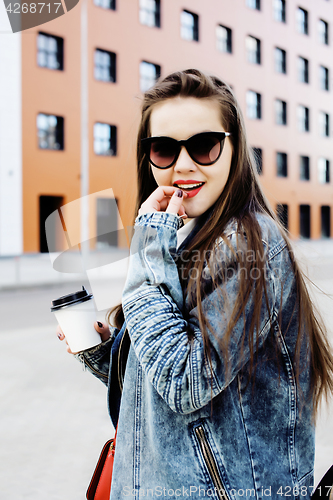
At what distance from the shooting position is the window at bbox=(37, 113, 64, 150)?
17484 mm

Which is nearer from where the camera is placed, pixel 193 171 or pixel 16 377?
pixel 193 171

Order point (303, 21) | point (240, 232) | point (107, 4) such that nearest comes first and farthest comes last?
point (240, 232), point (107, 4), point (303, 21)

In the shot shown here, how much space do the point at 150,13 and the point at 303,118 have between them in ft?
42.6

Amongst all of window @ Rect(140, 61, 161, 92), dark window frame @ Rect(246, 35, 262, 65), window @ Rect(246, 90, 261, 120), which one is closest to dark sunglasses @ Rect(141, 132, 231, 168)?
window @ Rect(140, 61, 161, 92)

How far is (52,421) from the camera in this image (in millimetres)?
3570

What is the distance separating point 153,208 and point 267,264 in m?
0.34

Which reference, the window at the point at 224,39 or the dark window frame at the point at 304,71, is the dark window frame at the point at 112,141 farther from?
the dark window frame at the point at 304,71

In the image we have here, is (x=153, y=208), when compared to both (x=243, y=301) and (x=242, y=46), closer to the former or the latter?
(x=243, y=301)

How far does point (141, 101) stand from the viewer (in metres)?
1.39

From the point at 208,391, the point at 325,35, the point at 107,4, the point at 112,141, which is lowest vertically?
the point at 208,391

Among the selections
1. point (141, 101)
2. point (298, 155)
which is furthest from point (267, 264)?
point (298, 155)

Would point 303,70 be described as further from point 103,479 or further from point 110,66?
point 103,479

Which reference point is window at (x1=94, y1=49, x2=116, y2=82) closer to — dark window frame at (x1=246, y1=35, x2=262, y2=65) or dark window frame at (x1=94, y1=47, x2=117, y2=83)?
dark window frame at (x1=94, y1=47, x2=117, y2=83)

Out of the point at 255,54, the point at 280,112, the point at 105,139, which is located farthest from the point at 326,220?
the point at 105,139
